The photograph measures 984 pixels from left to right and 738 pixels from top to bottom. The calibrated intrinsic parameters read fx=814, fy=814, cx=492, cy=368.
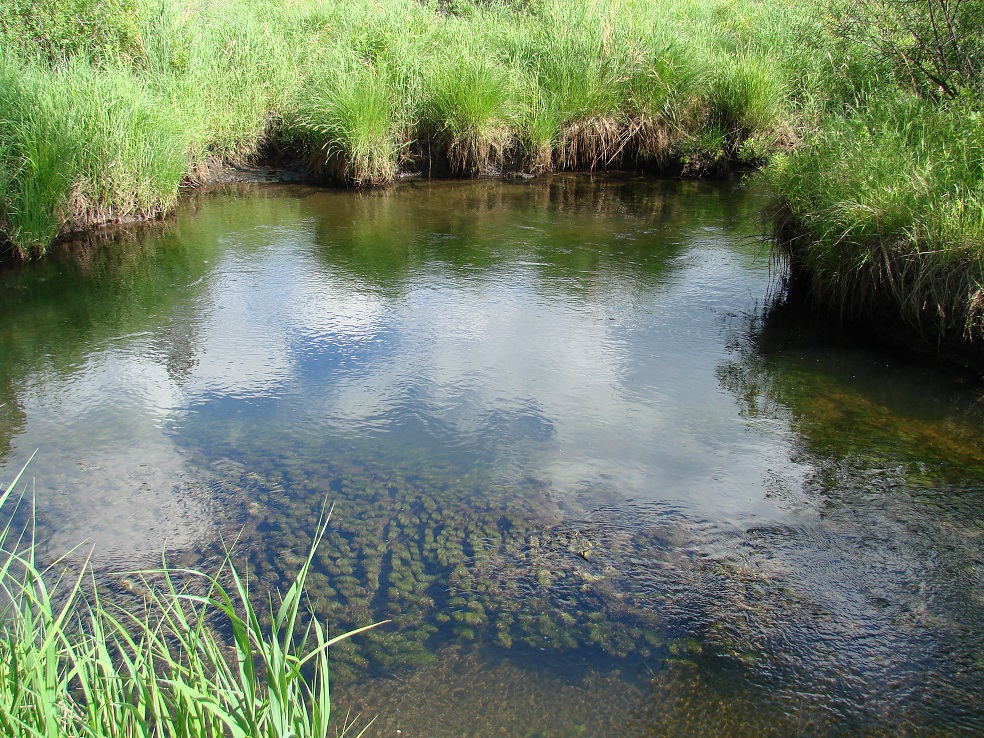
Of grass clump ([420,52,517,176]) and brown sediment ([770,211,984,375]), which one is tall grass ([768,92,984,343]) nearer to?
brown sediment ([770,211,984,375])

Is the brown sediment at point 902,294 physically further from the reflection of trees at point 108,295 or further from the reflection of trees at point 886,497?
the reflection of trees at point 108,295

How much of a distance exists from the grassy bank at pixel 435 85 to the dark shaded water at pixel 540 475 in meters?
3.41

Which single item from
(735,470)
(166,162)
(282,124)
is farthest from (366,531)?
(282,124)

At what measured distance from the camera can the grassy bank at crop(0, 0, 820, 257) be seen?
1022cm

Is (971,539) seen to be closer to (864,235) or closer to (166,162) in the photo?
(864,235)

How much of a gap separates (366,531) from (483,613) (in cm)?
78

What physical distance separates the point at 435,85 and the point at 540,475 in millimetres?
7926

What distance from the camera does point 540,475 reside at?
4289 mm

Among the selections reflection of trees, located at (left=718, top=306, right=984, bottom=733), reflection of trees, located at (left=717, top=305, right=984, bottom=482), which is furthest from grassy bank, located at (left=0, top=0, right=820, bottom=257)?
reflection of trees, located at (left=718, top=306, right=984, bottom=733)

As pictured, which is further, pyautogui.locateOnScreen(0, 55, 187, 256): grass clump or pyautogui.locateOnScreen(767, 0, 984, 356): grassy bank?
pyautogui.locateOnScreen(0, 55, 187, 256): grass clump

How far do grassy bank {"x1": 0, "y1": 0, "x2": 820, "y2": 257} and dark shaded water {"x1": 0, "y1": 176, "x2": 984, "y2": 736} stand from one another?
341cm

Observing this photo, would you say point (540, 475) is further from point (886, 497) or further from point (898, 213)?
point (898, 213)

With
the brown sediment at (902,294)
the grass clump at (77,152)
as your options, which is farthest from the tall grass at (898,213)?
the grass clump at (77,152)

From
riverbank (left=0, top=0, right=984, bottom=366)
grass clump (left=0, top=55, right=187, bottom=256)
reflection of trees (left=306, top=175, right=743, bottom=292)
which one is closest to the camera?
riverbank (left=0, top=0, right=984, bottom=366)
